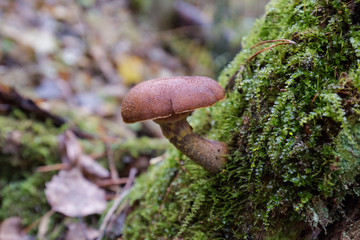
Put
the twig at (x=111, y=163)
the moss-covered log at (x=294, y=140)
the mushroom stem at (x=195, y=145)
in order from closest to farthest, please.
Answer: the moss-covered log at (x=294, y=140), the mushroom stem at (x=195, y=145), the twig at (x=111, y=163)

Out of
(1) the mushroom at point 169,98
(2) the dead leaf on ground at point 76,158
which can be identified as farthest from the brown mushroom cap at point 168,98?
(2) the dead leaf on ground at point 76,158

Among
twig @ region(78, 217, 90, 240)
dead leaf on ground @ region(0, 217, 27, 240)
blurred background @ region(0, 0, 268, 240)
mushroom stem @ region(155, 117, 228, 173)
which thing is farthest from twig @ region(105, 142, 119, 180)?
mushroom stem @ region(155, 117, 228, 173)

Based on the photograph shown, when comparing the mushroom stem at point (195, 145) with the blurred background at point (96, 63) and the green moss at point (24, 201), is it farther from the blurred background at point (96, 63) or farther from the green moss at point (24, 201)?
the green moss at point (24, 201)

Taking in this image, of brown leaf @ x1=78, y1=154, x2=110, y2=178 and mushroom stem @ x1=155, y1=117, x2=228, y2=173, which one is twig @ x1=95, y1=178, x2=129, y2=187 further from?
mushroom stem @ x1=155, y1=117, x2=228, y2=173

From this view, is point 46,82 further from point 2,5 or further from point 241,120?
point 241,120

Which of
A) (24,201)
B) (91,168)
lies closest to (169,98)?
(91,168)

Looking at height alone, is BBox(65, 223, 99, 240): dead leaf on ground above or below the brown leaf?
below

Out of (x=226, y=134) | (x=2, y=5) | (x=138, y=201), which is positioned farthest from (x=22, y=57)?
(x=226, y=134)

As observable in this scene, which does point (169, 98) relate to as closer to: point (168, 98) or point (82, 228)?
point (168, 98)
